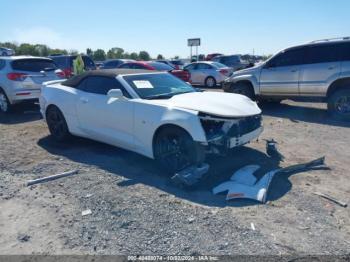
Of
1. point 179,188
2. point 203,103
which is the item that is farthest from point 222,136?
point 179,188

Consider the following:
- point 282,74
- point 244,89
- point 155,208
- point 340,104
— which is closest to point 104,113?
point 155,208

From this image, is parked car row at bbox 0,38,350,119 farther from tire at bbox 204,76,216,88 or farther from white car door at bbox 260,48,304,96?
tire at bbox 204,76,216,88

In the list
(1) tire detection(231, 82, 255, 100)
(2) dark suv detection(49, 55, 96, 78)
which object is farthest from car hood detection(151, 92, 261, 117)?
(2) dark suv detection(49, 55, 96, 78)

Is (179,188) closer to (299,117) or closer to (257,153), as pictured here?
(257,153)

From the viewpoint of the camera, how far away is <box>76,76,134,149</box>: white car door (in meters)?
5.54

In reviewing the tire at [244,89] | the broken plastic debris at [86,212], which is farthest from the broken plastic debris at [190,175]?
the tire at [244,89]

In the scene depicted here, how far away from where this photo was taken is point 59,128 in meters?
6.92

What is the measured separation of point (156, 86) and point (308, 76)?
5.32 metres

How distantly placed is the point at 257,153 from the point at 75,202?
3.22 metres

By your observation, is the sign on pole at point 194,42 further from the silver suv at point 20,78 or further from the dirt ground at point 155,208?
the dirt ground at point 155,208

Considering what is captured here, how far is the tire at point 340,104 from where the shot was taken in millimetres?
8883

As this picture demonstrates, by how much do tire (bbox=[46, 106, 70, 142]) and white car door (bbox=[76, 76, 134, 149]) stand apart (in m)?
0.60

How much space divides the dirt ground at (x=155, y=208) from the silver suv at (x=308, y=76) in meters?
2.94

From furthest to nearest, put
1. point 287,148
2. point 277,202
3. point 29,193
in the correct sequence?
point 287,148, point 29,193, point 277,202
